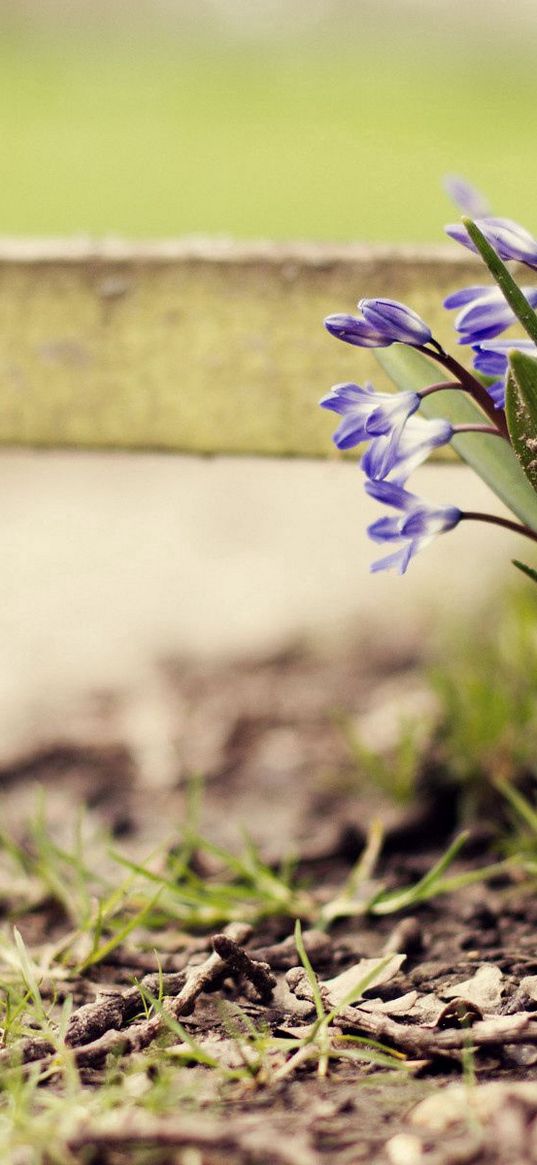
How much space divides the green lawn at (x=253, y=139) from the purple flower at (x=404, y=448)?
3.75 metres

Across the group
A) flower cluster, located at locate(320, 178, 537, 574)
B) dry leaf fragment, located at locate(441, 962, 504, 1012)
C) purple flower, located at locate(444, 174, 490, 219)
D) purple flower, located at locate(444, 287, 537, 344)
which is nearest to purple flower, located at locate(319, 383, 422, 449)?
flower cluster, located at locate(320, 178, 537, 574)

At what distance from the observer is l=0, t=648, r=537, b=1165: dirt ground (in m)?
0.75

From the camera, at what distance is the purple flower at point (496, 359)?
0.97 metres

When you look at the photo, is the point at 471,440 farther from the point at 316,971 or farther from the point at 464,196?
the point at 316,971

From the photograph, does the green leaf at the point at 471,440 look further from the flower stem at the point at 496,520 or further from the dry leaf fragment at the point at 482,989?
the dry leaf fragment at the point at 482,989

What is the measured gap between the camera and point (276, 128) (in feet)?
27.5

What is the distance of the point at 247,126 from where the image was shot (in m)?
8.45

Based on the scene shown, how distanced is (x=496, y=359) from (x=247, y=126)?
7.99 m

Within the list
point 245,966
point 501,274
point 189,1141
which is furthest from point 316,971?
point 501,274

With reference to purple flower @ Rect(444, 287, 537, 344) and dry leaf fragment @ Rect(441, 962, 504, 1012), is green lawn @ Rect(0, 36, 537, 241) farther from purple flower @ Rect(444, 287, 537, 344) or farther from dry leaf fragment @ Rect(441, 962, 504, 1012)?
dry leaf fragment @ Rect(441, 962, 504, 1012)

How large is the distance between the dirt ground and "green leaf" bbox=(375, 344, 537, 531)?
0.37 meters

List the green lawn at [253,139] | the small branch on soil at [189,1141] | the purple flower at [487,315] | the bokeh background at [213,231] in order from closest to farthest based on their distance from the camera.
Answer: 1. the small branch on soil at [189,1141]
2. the purple flower at [487,315]
3. the bokeh background at [213,231]
4. the green lawn at [253,139]

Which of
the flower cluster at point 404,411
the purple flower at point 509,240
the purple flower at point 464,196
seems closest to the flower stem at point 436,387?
the flower cluster at point 404,411

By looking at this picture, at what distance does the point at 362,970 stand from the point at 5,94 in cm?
924
